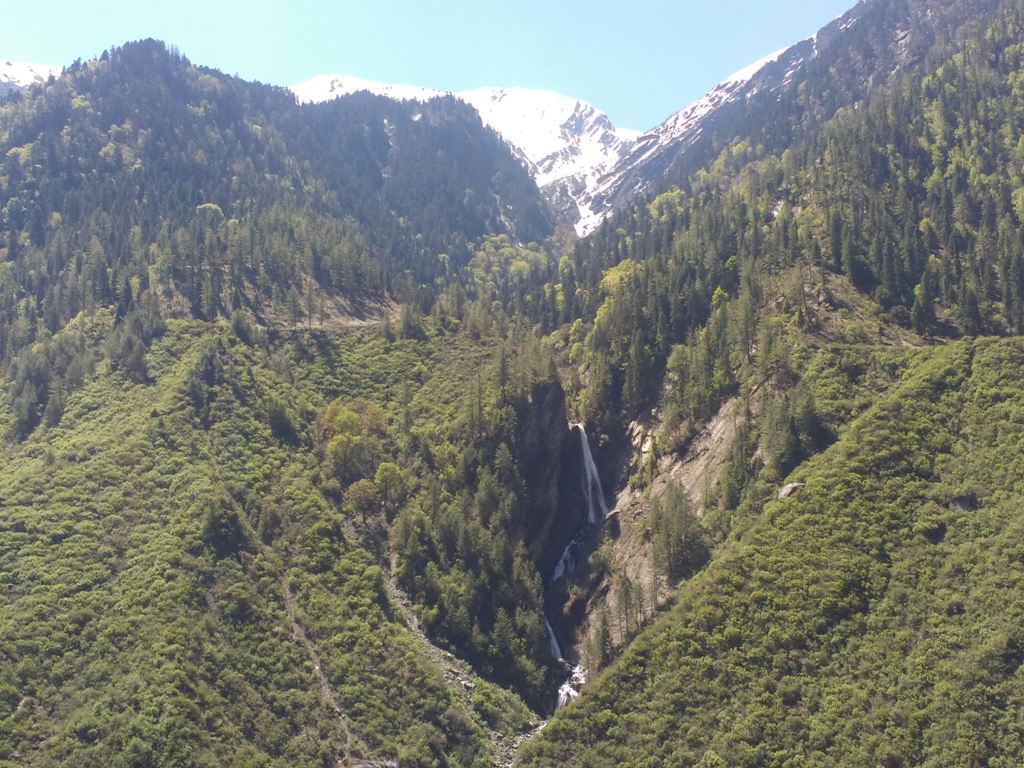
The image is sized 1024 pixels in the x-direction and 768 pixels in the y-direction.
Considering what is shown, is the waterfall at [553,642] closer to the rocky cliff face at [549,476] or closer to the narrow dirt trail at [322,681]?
the rocky cliff face at [549,476]

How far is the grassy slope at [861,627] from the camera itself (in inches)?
2613

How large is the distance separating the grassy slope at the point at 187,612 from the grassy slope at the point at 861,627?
22.1 m

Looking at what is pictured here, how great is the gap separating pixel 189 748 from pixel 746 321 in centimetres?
9650

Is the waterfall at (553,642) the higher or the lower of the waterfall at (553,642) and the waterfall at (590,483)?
the lower

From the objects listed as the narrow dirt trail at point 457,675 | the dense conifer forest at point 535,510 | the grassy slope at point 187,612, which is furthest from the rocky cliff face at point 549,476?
the grassy slope at point 187,612

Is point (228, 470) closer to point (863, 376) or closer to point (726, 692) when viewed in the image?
point (726, 692)

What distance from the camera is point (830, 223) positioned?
14675 cm

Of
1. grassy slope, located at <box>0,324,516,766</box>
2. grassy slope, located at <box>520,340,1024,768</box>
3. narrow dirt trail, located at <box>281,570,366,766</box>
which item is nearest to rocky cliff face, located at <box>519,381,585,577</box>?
grassy slope, located at <box>0,324,516,766</box>

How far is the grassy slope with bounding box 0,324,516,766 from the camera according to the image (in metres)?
72.4

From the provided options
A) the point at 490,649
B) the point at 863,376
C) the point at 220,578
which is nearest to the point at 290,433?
the point at 220,578

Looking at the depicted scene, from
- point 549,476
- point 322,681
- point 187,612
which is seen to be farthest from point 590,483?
point 187,612

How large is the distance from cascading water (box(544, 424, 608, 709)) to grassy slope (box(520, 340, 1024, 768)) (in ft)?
42.6

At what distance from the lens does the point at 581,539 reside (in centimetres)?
11431

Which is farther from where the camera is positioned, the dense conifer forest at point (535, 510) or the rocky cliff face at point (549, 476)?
the rocky cliff face at point (549, 476)
